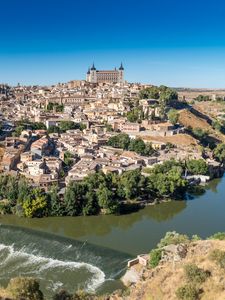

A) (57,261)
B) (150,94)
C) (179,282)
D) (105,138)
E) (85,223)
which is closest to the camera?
(179,282)

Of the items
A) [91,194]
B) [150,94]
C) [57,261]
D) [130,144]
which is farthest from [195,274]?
[150,94]

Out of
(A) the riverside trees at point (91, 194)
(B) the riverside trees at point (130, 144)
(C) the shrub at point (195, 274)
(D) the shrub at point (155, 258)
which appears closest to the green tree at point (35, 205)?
(A) the riverside trees at point (91, 194)

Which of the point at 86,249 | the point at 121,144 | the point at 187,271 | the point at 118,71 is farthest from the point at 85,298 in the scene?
the point at 118,71

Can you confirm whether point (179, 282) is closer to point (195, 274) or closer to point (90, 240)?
point (195, 274)

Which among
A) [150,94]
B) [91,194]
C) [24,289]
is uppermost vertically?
[150,94]

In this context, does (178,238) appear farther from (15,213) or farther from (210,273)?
(15,213)

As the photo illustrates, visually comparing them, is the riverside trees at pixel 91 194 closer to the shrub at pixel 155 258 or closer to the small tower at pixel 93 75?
the shrub at pixel 155 258
